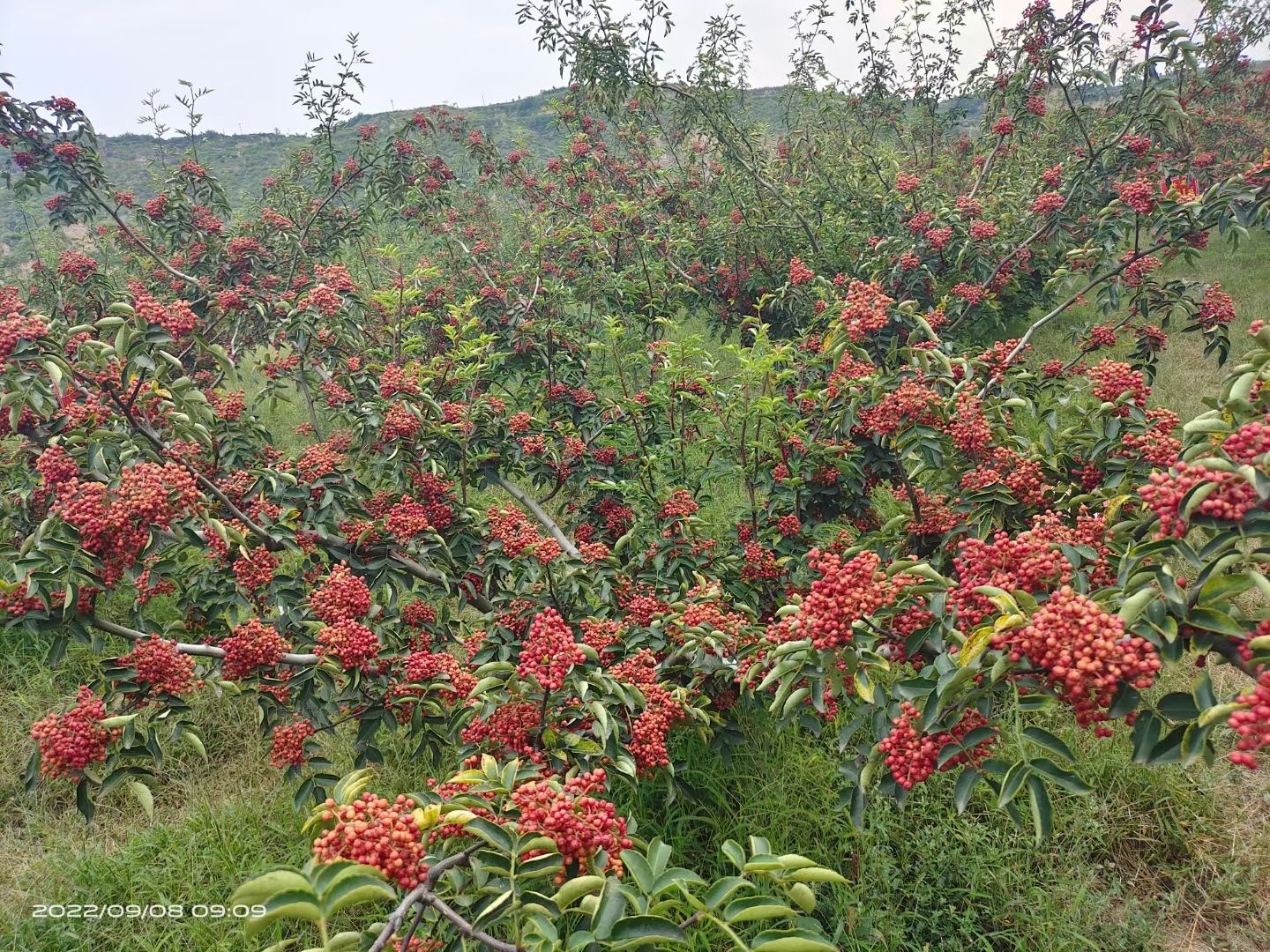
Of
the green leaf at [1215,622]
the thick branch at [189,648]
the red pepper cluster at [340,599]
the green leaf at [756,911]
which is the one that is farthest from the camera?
the red pepper cluster at [340,599]

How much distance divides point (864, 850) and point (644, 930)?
2006mm

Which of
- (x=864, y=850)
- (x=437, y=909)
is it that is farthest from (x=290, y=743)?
(x=864, y=850)

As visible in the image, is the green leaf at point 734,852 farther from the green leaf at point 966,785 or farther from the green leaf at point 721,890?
the green leaf at point 966,785

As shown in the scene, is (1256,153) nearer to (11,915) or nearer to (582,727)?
(582,727)

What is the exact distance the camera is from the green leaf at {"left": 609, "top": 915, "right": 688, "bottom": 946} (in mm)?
1025

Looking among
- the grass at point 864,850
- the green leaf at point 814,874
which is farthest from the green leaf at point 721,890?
the grass at point 864,850

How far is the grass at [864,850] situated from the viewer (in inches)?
95.4

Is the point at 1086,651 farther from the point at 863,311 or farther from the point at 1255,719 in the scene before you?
the point at 863,311

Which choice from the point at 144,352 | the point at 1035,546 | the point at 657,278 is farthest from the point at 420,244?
the point at 1035,546

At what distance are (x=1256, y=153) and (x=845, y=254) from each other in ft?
29.2

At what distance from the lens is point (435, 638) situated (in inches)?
118

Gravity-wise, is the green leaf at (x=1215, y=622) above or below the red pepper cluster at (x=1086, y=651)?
above
